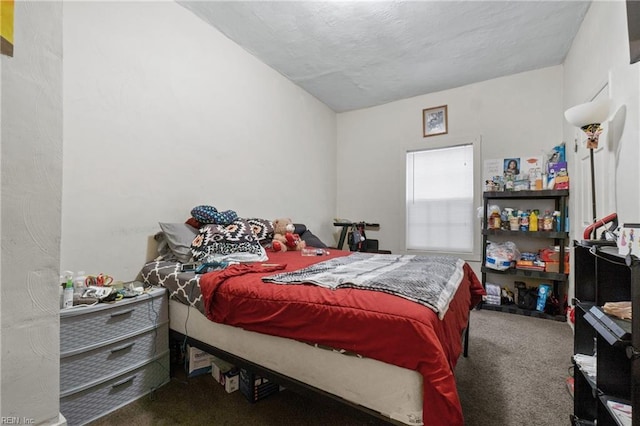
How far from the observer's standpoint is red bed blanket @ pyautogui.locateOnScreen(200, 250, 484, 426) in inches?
37.7

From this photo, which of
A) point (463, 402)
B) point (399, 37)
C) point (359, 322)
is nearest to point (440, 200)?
point (399, 37)

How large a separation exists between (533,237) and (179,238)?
3774mm

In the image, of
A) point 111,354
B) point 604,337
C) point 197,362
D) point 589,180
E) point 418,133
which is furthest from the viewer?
point 418,133

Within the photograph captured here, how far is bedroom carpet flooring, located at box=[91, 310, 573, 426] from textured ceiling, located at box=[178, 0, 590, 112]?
2.85 meters

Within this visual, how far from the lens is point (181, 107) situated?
2455mm

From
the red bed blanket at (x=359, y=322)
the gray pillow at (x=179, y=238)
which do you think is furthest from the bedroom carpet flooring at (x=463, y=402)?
the gray pillow at (x=179, y=238)

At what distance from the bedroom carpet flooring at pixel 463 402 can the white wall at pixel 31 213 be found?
990 mm

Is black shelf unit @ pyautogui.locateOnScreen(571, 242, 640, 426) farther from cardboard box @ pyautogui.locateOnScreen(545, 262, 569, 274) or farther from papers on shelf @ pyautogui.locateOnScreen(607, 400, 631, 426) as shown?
cardboard box @ pyautogui.locateOnScreen(545, 262, 569, 274)

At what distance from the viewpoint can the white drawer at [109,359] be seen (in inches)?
54.3

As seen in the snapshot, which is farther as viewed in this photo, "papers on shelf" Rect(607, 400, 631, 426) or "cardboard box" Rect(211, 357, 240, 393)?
"cardboard box" Rect(211, 357, 240, 393)

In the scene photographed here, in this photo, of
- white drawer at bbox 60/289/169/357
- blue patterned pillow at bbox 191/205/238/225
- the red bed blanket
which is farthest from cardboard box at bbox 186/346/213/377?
blue patterned pillow at bbox 191/205/238/225

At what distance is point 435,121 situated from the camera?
156 inches

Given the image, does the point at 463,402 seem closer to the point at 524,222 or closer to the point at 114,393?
the point at 114,393

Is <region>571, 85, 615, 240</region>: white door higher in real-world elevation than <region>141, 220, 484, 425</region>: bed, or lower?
higher
